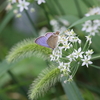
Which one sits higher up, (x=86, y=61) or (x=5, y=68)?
(x=5, y=68)

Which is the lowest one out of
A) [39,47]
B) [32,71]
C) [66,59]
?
[32,71]

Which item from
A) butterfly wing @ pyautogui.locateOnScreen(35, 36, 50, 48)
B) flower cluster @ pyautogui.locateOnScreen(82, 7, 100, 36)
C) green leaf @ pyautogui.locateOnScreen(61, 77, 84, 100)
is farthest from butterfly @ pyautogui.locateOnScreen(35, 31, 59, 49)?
flower cluster @ pyautogui.locateOnScreen(82, 7, 100, 36)

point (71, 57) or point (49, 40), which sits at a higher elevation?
point (49, 40)

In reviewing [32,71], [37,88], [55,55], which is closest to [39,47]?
[55,55]

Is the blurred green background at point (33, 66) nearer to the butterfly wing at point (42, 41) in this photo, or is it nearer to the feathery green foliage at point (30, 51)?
the feathery green foliage at point (30, 51)

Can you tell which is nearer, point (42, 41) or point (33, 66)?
point (42, 41)

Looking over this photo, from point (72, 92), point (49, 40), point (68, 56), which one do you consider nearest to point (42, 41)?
point (49, 40)

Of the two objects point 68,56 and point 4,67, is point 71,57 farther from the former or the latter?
point 4,67

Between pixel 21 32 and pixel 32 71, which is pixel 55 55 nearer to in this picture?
pixel 32 71

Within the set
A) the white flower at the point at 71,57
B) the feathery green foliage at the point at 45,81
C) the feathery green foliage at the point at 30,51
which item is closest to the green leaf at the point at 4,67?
the feathery green foliage at the point at 30,51
